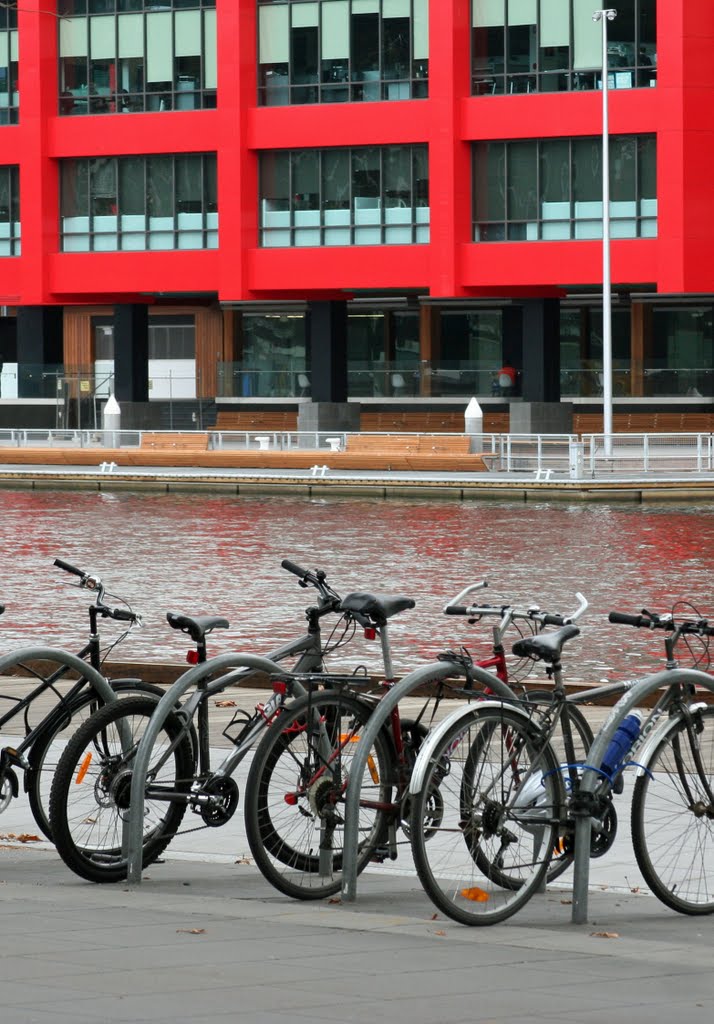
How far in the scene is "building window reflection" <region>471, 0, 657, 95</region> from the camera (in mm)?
52938

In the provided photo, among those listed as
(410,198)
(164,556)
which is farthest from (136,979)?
(410,198)

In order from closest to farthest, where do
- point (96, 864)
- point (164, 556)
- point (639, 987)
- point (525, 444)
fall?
point (639, 987)
point (96, 864)
point (164, 556)
point (525, 444)

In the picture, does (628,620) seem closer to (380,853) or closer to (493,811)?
(493,811)

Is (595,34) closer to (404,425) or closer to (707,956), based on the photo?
(404,425)

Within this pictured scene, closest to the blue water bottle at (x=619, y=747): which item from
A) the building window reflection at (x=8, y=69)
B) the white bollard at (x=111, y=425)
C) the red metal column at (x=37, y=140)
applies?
the white bollard at (x=111, y=425)

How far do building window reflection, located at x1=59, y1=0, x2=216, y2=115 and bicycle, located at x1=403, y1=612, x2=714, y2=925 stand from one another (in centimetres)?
5326

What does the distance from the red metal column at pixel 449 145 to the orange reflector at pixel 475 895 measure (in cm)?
4850

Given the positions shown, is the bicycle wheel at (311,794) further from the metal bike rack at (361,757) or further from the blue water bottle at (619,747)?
the blue water bottle at (619,747)

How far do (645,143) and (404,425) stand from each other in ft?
38.7

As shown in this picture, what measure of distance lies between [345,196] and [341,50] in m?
4.13

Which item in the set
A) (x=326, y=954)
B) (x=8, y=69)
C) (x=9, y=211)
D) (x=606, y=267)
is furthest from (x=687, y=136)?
(x=326, y=954)

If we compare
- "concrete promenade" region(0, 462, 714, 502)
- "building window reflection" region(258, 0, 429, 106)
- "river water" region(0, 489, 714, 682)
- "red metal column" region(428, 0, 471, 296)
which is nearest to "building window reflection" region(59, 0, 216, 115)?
"building window reflection" region(258, 0, 429, 106)

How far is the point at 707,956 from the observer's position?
6.32 metres

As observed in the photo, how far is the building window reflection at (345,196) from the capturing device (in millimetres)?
56281
